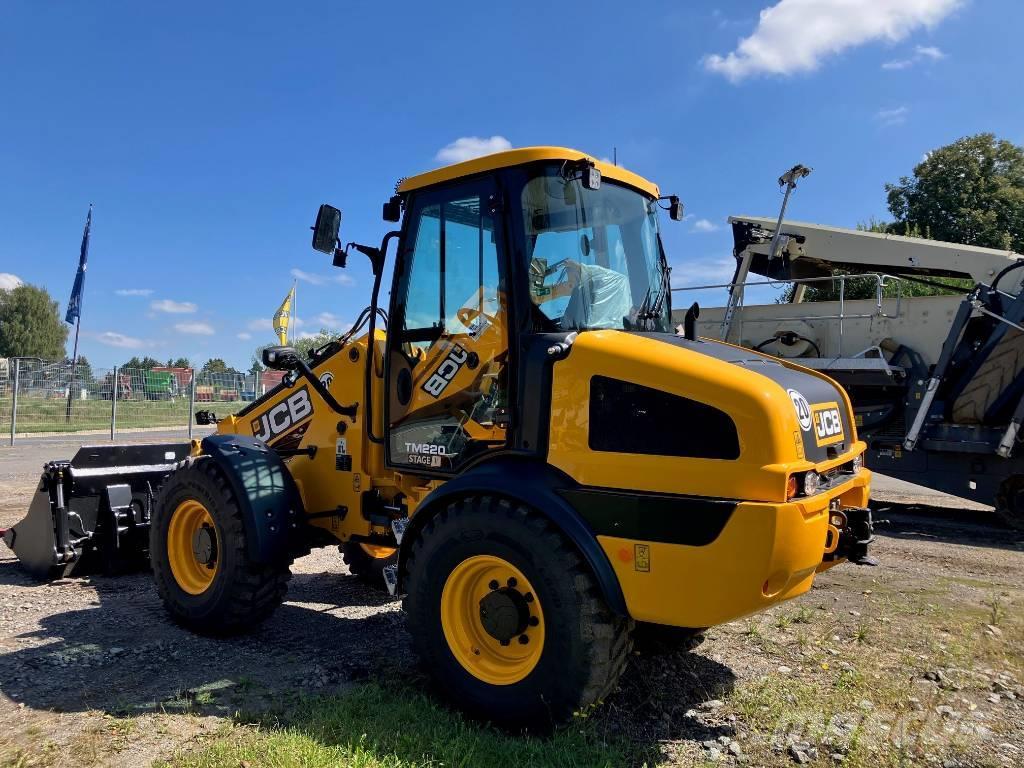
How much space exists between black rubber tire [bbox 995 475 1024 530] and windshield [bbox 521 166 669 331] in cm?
701

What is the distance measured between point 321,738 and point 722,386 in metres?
2.22

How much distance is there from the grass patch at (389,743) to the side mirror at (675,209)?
2.84 m

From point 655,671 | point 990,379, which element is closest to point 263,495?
point 655,671

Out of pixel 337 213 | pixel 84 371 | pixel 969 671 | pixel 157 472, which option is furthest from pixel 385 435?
pixel 84 371

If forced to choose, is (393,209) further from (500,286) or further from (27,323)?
(27,323)

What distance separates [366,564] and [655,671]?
8.44 feet

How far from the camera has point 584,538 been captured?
3.12m

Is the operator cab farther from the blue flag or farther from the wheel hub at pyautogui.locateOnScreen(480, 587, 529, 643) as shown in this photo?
the blue flag

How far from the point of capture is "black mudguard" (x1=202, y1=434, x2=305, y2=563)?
435 cm

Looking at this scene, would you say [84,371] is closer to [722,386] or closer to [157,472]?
[157,472]

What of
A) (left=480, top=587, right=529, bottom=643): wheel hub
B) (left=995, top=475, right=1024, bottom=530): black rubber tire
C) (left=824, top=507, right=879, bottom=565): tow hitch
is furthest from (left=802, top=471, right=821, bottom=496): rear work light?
(left=995, top=475, right=1024, bottom=530): black rubber tire

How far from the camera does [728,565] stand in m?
2.88

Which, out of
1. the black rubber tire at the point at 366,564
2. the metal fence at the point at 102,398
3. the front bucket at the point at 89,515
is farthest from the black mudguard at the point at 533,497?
the metal fence at the point at 102,398

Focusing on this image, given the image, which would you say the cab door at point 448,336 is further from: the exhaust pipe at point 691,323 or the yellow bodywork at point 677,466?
the exhaust pipe at point 691,323
